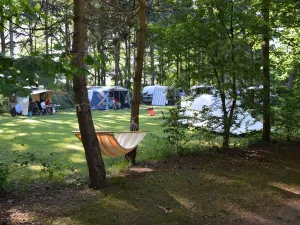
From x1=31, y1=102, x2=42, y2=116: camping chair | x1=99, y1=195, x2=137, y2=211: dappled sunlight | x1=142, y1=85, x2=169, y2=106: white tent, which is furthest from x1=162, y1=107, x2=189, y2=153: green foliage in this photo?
x1=142, y1=85, x2=169, y2=106: white tent

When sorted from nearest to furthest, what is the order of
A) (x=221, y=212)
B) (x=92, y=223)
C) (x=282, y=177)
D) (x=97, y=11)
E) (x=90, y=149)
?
(x=92, y=223) < (x=221, y=212) < (x=90, y=149) < (x=282, y=177) < (x=97, y=11)

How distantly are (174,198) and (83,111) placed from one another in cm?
133

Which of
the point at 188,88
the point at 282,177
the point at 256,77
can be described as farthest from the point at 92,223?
the point at 256,77

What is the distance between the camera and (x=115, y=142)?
396 centimetres

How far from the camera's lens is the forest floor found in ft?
9.09

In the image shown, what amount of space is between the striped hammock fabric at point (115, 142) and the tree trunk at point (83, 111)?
16.3 inches

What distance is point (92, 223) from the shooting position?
2625mm

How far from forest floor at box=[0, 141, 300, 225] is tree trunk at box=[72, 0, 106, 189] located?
0.19m

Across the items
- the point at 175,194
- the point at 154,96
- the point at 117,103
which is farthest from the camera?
the point at 154,96

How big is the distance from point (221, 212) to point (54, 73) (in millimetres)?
1997

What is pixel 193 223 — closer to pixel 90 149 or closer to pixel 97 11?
pixel 90 149

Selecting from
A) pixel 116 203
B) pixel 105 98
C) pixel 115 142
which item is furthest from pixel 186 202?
pixel 105 98

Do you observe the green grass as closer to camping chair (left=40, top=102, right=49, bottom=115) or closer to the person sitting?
camping chair (left=40, top=102, right=49, bottom=115)

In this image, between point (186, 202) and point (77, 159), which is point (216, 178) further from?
point (77, 159)
